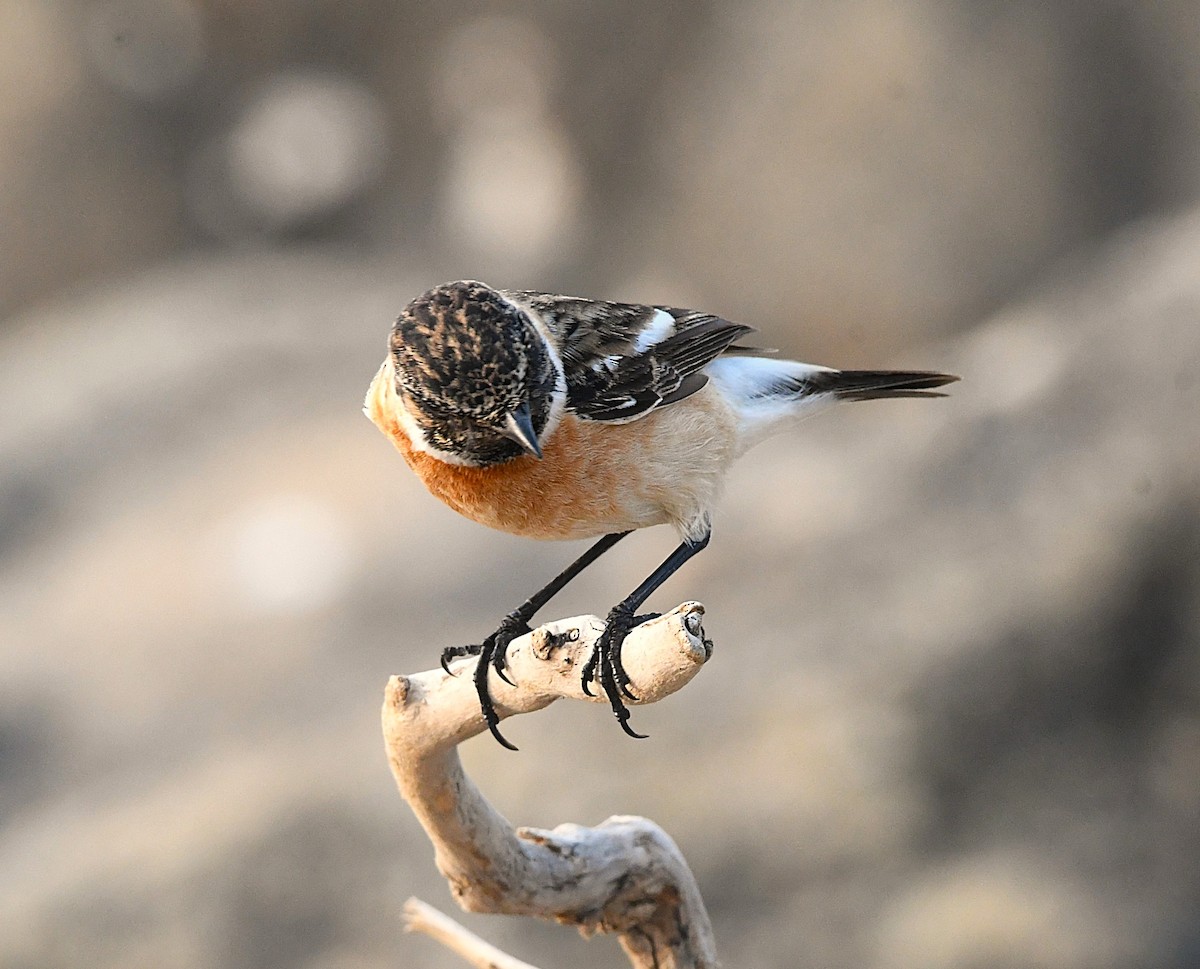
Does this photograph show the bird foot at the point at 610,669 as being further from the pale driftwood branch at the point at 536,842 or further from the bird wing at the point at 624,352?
the bird wing at the point at 624,352

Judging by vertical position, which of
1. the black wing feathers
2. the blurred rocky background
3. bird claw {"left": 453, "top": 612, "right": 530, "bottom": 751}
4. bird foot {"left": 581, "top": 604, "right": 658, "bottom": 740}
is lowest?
bird foot {"left": 581, "top": 604, "right": 658, "bottom": 740}

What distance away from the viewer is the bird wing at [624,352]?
9.20 feet

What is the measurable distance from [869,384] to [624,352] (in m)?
0.69

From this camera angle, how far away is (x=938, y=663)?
5320 mm

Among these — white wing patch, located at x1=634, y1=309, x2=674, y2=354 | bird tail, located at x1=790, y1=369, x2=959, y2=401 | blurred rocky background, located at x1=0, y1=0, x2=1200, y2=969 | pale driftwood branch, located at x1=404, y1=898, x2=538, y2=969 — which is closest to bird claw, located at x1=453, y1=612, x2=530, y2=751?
pale driftwood branch, located at x1=404, y1=898, x2=538, y2=969

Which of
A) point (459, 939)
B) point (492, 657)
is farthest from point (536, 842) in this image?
point (492, 657)

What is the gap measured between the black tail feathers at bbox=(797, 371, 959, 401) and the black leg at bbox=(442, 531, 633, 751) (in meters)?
0.64

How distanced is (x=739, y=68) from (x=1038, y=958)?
4.97m

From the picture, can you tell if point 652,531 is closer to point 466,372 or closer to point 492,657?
point 492,657

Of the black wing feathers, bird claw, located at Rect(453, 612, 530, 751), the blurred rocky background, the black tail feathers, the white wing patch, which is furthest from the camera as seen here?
the blurred rocky background

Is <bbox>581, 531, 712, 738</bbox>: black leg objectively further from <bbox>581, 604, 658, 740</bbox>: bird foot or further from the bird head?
the bird head

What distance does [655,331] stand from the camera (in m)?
3.07

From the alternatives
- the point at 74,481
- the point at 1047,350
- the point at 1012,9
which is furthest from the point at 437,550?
the point at 1012,9

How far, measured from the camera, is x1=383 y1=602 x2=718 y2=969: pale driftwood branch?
243 cm
